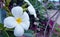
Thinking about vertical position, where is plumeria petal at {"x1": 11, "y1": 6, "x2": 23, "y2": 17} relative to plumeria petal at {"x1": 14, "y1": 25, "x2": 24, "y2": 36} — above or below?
above

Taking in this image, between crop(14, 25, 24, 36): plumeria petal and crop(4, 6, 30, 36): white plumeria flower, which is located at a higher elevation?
crop(4, 6, 30, 36): white plumeria flower

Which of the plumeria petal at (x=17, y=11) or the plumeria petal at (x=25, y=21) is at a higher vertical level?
the plumeria petal at (x=17, y=11)

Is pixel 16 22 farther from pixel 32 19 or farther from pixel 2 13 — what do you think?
pixel 32 19

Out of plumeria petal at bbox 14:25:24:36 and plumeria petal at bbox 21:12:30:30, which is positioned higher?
plumeria petal at bbox 21:12:30:30

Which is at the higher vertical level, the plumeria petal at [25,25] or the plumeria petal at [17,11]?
the plumeria petal at [17,11]

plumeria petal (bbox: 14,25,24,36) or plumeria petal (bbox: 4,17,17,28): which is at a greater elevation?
plumeria petal (bbox: 4,17,17,28)

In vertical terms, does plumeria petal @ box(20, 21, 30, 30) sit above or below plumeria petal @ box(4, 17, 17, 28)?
below

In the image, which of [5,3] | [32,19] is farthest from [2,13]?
[32,19]

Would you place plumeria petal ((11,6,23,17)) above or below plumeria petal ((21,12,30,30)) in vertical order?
above
